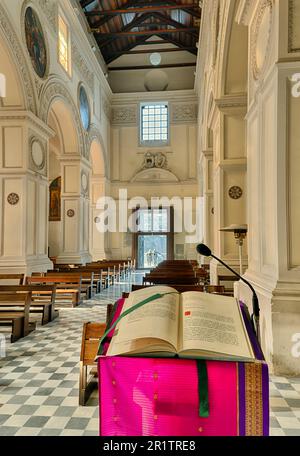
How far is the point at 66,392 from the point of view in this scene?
13.1 ft

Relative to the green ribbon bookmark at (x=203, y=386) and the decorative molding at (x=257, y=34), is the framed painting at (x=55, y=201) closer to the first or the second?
the decorative molding at (x=257, y=34)

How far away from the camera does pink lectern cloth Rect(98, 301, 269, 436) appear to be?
64.2 inches

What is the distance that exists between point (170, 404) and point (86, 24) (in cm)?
1846

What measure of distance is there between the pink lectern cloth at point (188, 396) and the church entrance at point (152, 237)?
20.5 m

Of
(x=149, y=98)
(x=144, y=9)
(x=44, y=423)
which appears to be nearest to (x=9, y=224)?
(x=44, y=423)

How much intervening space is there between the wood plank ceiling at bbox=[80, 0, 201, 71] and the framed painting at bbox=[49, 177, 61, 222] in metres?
7.72

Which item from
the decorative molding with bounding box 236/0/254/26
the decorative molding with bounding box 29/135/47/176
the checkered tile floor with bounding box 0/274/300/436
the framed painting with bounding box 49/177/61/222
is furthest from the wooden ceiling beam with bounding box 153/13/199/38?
the checkered tile floor with bounding box 0/274/300/436

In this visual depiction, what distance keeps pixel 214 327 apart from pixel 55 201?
21.4 metres

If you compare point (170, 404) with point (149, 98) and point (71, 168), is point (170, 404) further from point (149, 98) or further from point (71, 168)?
point (149, 98)

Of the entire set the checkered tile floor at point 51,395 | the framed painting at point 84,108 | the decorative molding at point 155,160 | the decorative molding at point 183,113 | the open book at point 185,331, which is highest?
the decorative molding at point 183,113

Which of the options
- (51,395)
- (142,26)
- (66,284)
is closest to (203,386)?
(51,395)

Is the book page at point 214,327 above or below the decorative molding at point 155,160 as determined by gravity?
below

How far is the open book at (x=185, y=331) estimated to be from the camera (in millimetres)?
1594

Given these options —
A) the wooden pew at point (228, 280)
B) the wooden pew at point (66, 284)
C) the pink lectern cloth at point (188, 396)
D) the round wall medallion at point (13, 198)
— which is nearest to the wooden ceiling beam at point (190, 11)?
the round wall medallion at point (13, 198)
